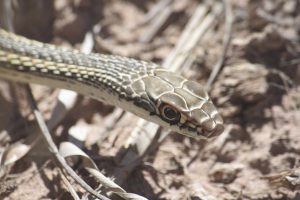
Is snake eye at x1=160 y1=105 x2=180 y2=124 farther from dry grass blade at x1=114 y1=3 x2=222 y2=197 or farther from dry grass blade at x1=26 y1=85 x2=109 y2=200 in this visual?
dry grass blade at x1=26 y1=85 x2=109 y2=200

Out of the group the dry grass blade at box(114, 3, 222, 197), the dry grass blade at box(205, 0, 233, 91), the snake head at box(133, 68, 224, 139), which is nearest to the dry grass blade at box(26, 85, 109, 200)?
the dry grass blade at box(114, 3, 222, 197)

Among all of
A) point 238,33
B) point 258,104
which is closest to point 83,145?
point 258,104

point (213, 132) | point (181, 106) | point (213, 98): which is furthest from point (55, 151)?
point (213, 98)

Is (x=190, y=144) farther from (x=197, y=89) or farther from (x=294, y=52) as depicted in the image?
(x=294, y=52)

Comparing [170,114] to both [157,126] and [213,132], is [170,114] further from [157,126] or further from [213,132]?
[157,126]

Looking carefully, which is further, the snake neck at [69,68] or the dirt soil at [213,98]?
the snake neck at [69,68]

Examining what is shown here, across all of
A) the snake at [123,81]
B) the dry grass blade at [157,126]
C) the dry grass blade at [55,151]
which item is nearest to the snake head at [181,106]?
the snake at [123,81]

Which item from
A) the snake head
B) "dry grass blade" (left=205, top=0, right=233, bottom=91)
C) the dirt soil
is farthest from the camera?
"dry grass blade" (left=205, top=0, right=233, bottom=91)

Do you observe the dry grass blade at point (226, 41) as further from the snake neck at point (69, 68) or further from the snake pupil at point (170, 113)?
the snake pupil at point (170, 113)

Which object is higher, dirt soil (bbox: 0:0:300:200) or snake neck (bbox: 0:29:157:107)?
snake neck (bbox: 0:29:157:107)
